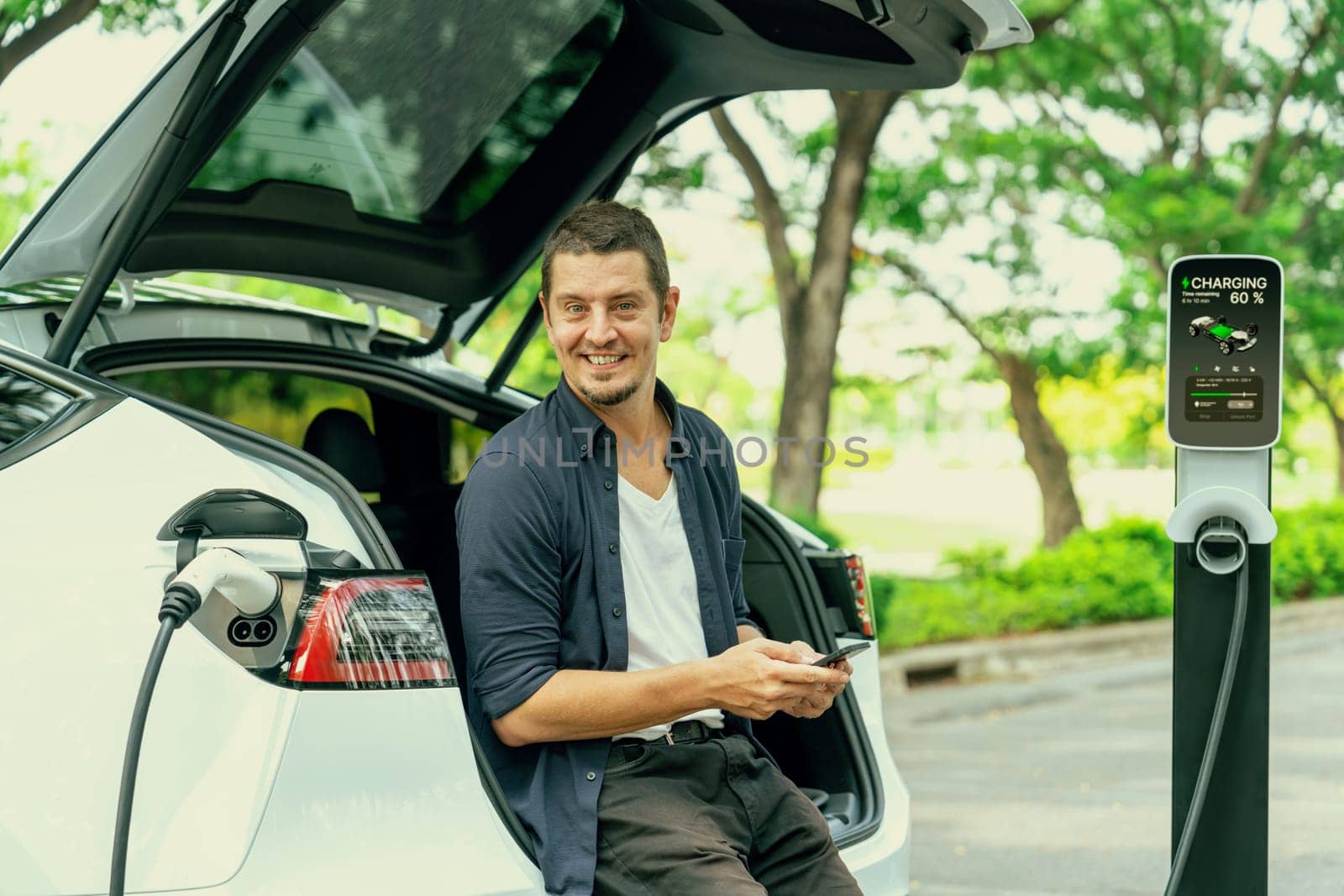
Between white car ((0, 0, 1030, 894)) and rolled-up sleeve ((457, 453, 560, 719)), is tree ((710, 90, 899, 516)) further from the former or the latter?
rolled-up sleeve ((457, 453, 560, 719))

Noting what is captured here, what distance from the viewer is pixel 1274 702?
8516 millimetres

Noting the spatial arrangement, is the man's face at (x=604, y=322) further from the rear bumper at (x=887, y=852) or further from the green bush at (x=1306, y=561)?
the green bush at (x=1306, y=561)

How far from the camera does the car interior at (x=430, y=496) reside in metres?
3.05

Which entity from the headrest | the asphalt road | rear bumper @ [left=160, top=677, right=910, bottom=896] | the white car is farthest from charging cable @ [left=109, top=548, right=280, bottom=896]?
the asphalt road

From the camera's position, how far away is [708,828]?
228cm

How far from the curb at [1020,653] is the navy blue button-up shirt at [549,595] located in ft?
20.6

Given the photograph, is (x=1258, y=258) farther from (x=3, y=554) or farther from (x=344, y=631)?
(x=3, y=554)

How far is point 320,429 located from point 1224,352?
7.02 ft

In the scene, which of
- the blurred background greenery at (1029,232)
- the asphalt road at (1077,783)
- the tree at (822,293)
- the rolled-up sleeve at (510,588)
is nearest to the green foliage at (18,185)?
the blurred background greenery at (1029,232)

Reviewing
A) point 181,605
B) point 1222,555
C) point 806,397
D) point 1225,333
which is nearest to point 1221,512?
point 1222,555

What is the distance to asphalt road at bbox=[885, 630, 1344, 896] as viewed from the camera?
192 inches

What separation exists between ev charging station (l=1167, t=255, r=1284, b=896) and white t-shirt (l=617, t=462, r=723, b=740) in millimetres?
1173

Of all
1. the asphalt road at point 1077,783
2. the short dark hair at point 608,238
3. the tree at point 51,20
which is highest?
the tree at point 51,20

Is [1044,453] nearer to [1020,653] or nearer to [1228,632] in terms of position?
[1020,653]
